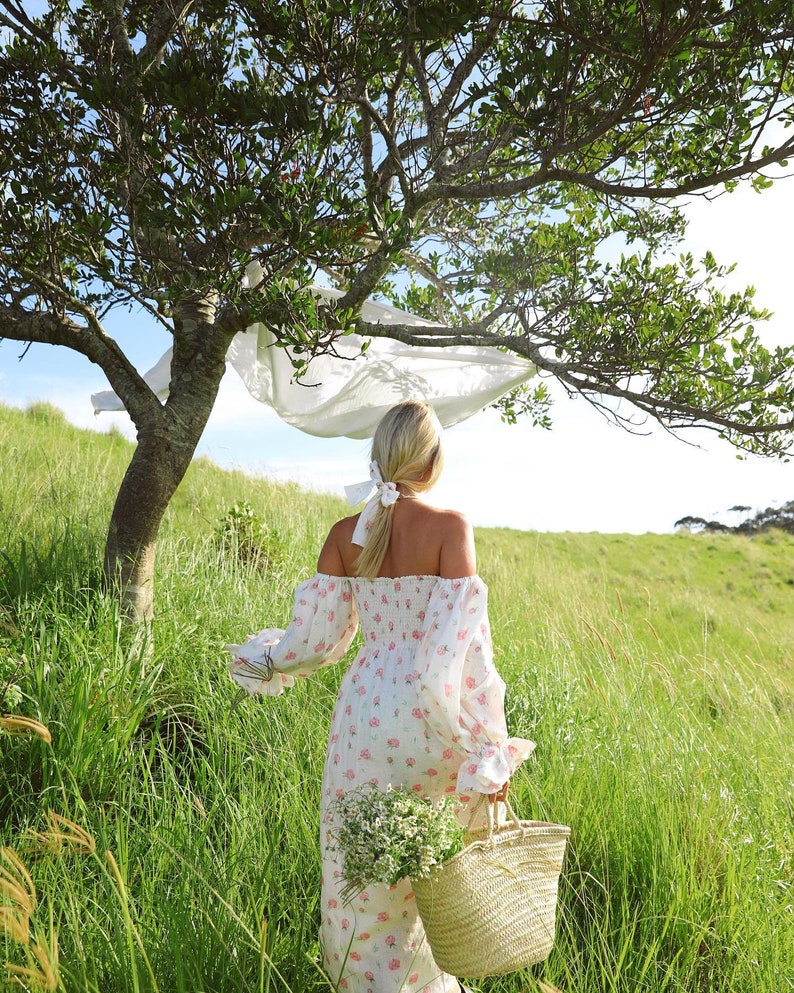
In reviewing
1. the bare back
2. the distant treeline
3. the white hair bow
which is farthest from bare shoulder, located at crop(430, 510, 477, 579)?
the distant treeline

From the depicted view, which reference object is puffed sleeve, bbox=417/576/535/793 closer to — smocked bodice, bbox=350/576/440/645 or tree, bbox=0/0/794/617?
smocked bodice, bbox=350/576/440/645

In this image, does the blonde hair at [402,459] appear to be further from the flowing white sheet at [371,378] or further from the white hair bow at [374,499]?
the flowing white sheet at [371,378]

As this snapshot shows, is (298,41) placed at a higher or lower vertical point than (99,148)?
higher

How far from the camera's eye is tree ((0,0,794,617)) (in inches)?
132

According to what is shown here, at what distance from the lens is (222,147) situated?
3383 millimetres

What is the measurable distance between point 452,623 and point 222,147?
7.82ft

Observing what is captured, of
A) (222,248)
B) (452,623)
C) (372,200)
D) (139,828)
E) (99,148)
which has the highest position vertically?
(99,148)

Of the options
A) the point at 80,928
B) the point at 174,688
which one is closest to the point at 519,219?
the point at 174,688

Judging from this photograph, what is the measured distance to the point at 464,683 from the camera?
8.71ft

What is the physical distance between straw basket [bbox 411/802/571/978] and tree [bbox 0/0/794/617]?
2283 mm

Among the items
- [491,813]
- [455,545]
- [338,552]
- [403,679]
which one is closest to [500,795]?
[491,813]

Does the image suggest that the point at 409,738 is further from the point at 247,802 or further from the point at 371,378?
the point at 371,378

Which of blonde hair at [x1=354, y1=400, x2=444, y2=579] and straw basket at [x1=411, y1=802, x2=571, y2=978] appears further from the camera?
blonde hair at [x1=354, y1=400, x2=444, y2=579]

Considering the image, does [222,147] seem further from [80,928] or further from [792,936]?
[792,936]
